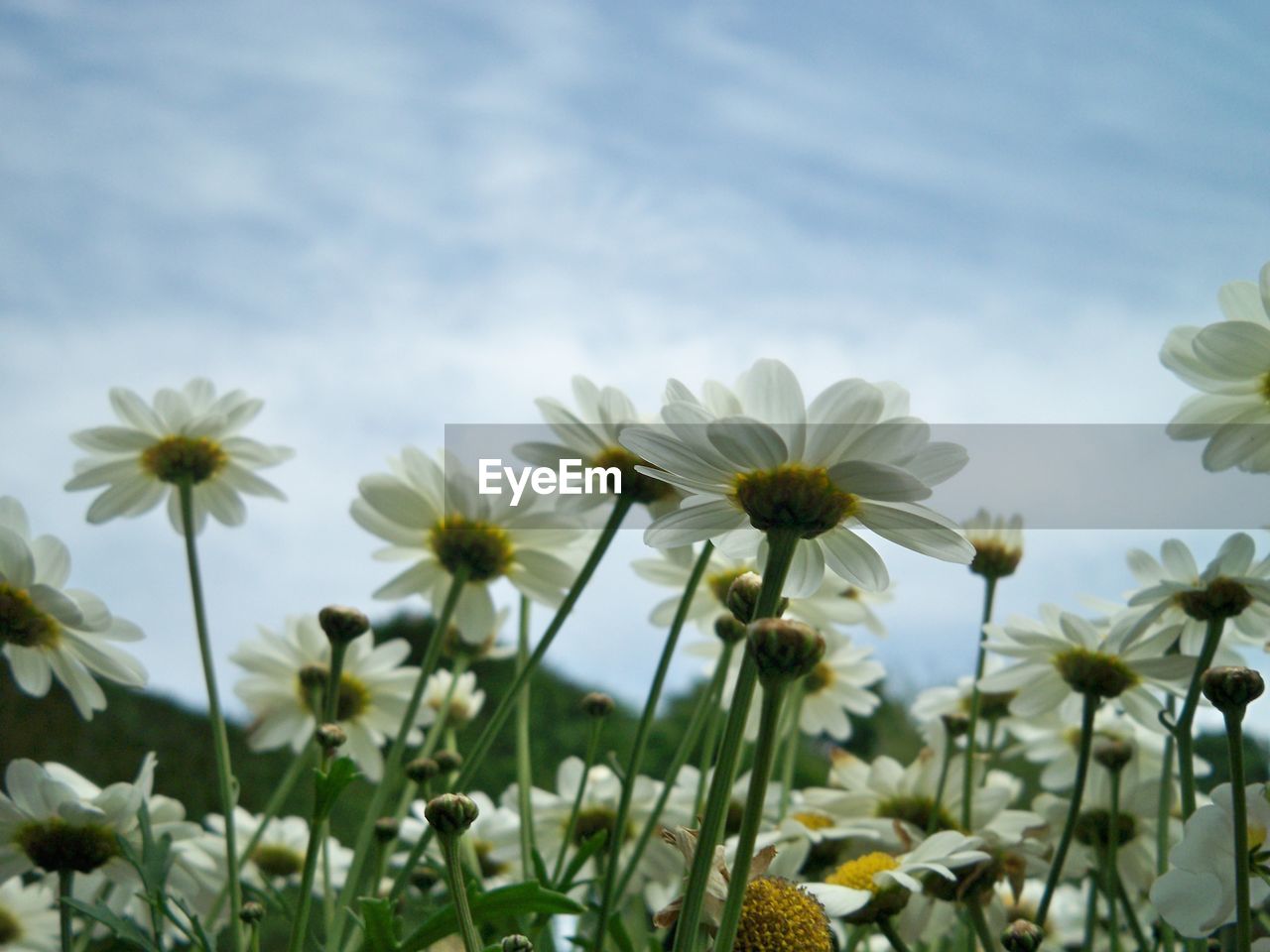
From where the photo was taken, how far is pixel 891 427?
0.57 m

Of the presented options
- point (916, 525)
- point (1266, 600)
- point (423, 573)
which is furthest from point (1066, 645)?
point (423, 573)

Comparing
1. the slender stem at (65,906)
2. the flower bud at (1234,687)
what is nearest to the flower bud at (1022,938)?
the flower bud at (1234,687)

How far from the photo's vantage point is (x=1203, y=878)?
61 centimetres

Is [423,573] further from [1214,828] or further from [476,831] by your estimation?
[1214,828]

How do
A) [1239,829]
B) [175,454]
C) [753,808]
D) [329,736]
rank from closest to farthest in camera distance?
[753,808] → [1239,829] → [329,736] → [175,454]

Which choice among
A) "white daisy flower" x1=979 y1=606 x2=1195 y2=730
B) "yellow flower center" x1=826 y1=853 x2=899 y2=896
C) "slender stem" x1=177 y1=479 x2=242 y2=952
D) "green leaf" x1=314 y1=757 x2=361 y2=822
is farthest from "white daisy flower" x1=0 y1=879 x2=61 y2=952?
"white daisy flower" x1=979 y1=606 x2=1195 y2=730

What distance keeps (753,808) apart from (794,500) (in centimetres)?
17

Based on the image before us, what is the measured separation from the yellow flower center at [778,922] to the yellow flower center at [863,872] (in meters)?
0.14

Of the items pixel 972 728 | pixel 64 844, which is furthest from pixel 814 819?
pixel 64 844

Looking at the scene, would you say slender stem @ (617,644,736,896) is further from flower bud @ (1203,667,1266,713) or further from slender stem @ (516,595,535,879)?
flower bud @ (1203,667,1266,713)

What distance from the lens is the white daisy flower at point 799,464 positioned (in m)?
0.55

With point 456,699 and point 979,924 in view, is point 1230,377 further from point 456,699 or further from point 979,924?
point 456,699

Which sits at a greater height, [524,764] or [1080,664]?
[1080,664]

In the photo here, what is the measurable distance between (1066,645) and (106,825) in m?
0.71
